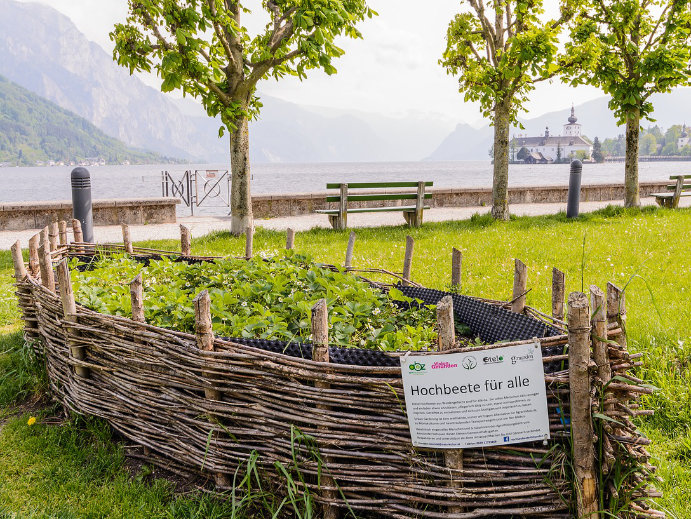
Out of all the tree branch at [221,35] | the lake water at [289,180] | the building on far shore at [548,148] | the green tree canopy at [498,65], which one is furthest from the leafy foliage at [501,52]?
the building on far shore at [548,148]

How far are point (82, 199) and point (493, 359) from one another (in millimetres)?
8730

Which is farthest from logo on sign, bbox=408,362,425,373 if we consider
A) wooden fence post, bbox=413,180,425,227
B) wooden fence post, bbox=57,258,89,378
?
wooden fence post, bbox=413,180,425,227

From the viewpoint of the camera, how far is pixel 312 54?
9234 millimetres

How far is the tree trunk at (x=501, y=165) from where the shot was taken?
13.7 metres

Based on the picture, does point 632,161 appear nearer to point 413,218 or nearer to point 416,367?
point 413,218

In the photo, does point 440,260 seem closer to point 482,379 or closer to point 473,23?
point 482,379

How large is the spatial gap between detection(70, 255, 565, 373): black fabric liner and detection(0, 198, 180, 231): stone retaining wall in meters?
10.9

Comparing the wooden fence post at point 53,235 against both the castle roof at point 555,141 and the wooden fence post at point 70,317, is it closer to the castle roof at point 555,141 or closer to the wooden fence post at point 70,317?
the wooden fence post at point 70,317

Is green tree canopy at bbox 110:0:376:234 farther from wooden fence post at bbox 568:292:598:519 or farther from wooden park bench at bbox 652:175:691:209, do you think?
wooden park bench at bbox 652:175:691:209

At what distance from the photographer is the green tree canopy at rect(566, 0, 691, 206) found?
14438mm

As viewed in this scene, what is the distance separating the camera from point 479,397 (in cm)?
269

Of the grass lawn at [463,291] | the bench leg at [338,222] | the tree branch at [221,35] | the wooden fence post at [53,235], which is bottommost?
the grass lawn at [463,291]

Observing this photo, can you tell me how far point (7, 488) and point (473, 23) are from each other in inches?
544

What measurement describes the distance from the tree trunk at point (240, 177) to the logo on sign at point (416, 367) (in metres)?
8.52
